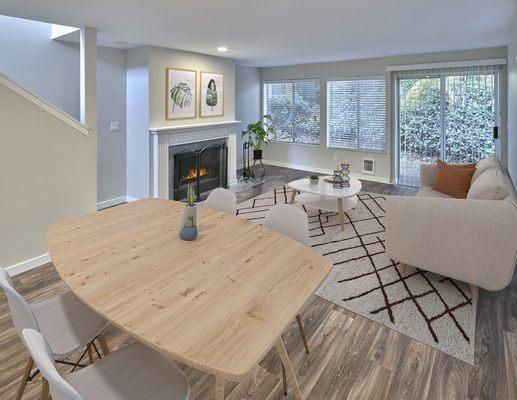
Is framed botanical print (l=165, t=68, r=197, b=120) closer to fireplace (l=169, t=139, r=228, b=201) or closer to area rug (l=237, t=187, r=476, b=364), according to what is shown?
fireplace (l=169, t=139, r=228, b=201)

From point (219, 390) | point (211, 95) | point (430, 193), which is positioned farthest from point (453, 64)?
point (219, 390)

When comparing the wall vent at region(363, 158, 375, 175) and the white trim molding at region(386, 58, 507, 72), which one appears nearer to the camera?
the white trim molding at region(386, 58, 507, 72)

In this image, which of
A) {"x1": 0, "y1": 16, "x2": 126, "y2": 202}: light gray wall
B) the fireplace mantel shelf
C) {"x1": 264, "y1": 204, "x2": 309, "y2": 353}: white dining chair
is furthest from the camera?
the fireplace mantel shelf

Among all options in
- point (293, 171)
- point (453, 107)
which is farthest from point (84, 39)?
point (453, 107)

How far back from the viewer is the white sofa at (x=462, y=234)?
2.31m

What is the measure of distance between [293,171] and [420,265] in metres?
4.90

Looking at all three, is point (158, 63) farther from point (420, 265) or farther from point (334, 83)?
point (420, 265)

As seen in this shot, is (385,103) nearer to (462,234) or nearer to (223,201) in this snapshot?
(462,234)

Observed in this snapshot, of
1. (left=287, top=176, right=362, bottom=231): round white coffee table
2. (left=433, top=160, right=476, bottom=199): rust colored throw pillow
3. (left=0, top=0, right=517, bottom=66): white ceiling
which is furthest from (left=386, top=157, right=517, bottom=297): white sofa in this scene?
(left=0, top=0, right=517, bottom=66): white ceiling

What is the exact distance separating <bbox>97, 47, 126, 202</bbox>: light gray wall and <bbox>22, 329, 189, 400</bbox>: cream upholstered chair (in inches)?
162

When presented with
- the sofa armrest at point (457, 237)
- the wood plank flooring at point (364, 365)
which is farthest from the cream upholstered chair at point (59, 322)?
the sofa armrest at point (457, 237)

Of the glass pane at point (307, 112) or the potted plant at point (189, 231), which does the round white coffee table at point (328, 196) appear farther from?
the glass pane at point (307, 112)

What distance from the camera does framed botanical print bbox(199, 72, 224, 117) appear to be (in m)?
5.50

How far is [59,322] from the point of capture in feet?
5.07
